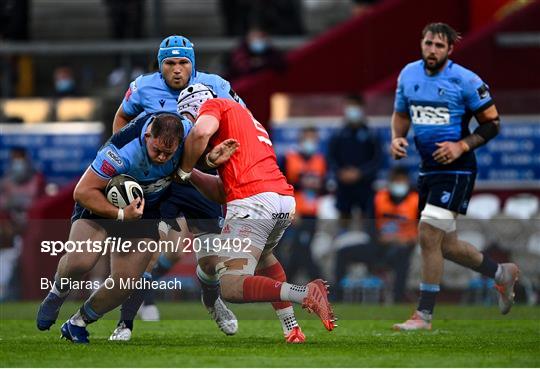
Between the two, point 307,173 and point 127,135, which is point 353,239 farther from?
point 127,135

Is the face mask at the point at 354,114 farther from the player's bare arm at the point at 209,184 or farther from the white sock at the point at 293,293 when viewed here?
the white sock at the point at 293,293

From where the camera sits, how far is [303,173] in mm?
18297

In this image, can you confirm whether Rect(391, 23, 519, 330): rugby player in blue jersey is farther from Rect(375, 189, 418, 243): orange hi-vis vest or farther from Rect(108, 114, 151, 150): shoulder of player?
Rect(375, 189, 418, 243): orange hi-vis vest

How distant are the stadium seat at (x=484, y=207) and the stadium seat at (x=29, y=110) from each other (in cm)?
621

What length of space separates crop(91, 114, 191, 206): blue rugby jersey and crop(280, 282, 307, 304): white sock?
118 cm

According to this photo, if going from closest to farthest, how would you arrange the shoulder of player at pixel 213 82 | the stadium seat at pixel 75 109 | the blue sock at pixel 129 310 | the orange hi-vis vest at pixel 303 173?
the blue sock at pixel 129 310 < the shoulder of player at pixel 213 82 < the orange hi-vis vest at pixel 303 173 < the stadium seat at pixel 75 109

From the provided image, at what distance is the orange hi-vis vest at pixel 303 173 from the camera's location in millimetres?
18250

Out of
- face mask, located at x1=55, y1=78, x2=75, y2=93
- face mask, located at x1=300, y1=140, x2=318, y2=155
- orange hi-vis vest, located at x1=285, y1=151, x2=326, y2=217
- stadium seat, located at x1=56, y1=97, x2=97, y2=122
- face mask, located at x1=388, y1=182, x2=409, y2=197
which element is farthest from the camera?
face mask, located at x1=55, y1=78, x2=75, y2=93

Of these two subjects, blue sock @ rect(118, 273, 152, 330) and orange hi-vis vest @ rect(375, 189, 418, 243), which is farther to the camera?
orange hi-vis vest @ rect(375, 189, 418, 243)

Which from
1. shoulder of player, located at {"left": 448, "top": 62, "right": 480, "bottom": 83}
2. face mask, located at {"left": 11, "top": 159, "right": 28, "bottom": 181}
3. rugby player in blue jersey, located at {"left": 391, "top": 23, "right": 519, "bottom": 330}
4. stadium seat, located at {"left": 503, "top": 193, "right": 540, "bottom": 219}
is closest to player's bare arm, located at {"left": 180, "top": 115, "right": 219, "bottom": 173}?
rugby player in blue jersey, located at {"left": 391, "top": 23, "right": 519, "bottom": 330}

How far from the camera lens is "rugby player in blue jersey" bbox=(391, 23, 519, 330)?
12375 millimetres

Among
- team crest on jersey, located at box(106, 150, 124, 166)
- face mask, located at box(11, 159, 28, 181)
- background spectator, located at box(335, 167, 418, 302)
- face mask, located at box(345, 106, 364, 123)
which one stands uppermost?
team crest on jersey, located at box(106, 150, 124, 166)

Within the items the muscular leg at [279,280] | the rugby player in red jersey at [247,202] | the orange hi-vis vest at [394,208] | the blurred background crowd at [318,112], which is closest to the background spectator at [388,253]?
the blurred background crowd at [318,112]

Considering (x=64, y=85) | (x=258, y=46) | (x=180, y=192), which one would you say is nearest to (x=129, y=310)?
(x=180, y=192)
